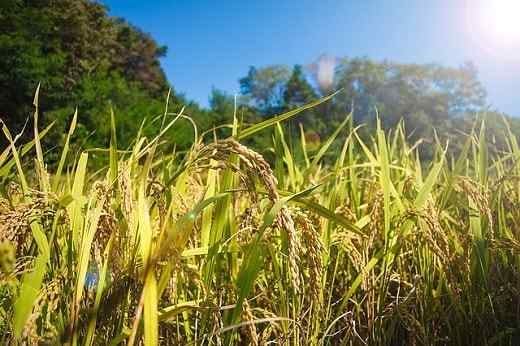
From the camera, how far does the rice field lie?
2.22 feet

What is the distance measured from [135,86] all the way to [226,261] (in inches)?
1252

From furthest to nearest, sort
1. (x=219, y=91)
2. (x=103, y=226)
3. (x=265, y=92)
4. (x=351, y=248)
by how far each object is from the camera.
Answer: (x=265, y=92)
(x=219, y=91)
(x=351, y=248)
(x=103, y=226)

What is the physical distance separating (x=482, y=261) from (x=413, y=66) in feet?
132

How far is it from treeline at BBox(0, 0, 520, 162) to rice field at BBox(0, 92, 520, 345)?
1.73 m

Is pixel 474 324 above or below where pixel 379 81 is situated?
below

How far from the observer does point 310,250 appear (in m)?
0.69

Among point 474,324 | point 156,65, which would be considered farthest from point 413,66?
point 474,324

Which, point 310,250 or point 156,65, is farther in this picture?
point 156,65

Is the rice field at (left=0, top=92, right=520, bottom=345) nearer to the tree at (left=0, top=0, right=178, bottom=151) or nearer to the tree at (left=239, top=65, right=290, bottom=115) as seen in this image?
the tree at (left=0, top=0, right=178, bottom=151)

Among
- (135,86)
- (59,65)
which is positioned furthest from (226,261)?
(135,86)

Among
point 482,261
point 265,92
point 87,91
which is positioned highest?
point 265,92

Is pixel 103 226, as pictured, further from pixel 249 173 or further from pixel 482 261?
pixel 482 261

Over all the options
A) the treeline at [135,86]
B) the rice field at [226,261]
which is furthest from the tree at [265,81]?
the rice field at [226,261]

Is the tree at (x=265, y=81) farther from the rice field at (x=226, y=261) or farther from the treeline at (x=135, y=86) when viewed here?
the rice field at (x=226, y=261)
